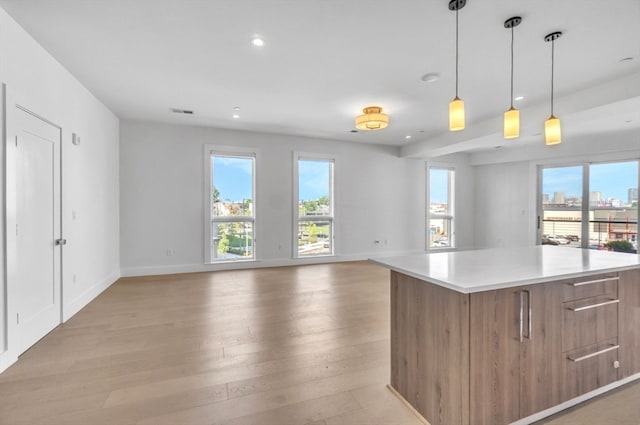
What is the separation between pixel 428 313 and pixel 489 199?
7.60 m

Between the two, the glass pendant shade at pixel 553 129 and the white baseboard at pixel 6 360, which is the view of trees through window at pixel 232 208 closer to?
the white baseboard at pixel 6 360

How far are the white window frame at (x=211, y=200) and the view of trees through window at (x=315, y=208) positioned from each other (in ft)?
3.18

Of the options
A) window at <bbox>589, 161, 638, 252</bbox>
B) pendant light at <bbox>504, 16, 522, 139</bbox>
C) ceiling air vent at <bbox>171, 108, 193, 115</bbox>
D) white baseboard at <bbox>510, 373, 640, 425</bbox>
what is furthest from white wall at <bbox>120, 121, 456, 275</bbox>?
white baseboard at <bbox>510, 373, 640, 425</bbox>

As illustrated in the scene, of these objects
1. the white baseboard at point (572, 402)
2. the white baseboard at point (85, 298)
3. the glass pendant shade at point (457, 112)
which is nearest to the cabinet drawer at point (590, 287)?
the white baseboard at point (572, 402)

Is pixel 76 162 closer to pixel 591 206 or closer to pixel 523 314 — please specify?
pixel 523 314

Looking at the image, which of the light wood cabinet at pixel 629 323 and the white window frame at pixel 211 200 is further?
the white window frame at pixel 211 200

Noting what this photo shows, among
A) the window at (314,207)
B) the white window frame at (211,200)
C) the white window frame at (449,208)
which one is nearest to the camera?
the white window frame at (211,200)

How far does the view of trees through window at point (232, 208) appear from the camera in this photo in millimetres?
5773

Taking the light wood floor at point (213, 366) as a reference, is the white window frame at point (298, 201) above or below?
above

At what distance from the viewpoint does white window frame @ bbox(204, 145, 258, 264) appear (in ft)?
18.4

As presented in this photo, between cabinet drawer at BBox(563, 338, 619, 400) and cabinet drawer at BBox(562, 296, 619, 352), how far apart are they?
0.05 metres

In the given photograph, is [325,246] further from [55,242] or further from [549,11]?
[549,11]

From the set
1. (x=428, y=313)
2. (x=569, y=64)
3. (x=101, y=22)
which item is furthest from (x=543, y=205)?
(x=101, y=22)

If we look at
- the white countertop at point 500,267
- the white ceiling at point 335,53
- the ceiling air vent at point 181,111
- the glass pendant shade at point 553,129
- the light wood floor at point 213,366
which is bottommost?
the light wood floor at point 213,366
